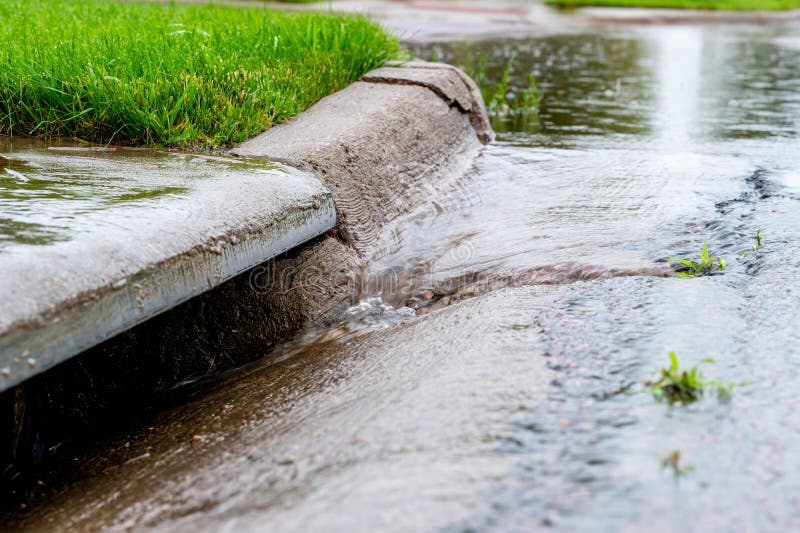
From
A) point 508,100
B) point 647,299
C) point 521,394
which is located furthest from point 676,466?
point 508,100

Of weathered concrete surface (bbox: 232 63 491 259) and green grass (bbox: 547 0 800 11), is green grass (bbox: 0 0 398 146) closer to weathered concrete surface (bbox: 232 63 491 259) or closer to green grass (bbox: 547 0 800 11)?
weathered concrete surface (bbox: 232 63 491 259)

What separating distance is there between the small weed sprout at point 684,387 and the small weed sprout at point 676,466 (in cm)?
22

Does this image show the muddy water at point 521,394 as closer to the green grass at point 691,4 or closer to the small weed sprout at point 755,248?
the small weed sprout at point 755,248

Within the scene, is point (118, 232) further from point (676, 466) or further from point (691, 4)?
point (691, 4)

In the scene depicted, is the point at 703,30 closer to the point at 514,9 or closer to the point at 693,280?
the point at 514,9

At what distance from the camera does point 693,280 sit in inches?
101

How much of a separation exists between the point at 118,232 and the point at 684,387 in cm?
142

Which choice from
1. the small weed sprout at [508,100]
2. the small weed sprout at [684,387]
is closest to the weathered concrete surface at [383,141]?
the small weed sprout at [508,100]

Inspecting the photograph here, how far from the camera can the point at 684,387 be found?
179 cm

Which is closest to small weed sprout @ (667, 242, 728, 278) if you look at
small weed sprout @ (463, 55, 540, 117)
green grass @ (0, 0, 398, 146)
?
green grass @ (0, 0, 398, 146)

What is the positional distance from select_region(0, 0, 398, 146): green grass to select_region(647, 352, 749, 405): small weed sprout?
91.2 inches

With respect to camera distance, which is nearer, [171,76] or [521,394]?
[521,394]

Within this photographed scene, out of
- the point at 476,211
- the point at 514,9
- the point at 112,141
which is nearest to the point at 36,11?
the point at 112,141

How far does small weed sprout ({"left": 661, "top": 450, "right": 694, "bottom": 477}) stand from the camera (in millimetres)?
1537
